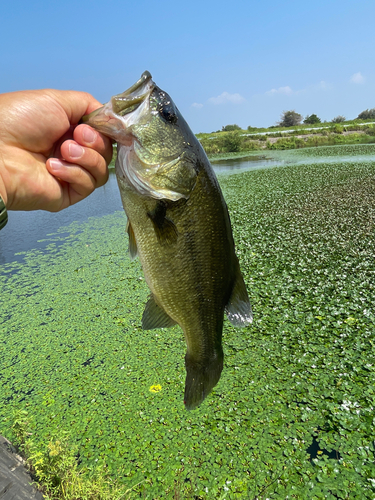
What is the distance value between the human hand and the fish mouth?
12cm

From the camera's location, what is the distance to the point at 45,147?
1573mm

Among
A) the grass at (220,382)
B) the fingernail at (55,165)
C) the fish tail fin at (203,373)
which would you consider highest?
the fingernail at (55,165)

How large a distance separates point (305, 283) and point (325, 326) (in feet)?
3.76

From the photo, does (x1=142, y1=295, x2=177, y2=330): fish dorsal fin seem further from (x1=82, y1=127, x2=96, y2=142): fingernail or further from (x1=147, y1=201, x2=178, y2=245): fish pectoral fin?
(x1=82, y1=127, x2=96, y2=142): fingernail

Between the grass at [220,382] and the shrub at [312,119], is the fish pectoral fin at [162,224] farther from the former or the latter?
the shrub at [312,119]

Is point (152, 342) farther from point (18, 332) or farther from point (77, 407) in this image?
point (18, 332)

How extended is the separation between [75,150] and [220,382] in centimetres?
278

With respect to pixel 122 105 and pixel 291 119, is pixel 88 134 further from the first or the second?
pixel 291 119

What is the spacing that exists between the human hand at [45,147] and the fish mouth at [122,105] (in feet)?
0.41

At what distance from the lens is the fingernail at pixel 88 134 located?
4.55 feet

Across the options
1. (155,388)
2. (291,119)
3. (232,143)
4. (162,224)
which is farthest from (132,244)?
(291,119)

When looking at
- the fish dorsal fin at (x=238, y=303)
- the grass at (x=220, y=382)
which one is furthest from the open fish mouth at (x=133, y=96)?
the grass at (x=220, y=382)

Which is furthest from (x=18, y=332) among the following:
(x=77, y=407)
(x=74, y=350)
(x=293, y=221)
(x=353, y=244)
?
(x=293, y=221)

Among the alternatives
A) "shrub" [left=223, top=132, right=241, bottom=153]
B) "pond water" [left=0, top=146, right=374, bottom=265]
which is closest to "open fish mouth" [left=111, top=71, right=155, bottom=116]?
"pond water" [left=0, top=146, right=374, bottom=265]
